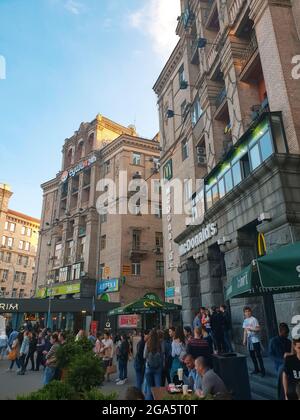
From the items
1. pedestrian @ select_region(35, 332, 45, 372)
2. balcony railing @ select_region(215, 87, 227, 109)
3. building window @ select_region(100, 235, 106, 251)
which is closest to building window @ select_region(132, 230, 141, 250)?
building window @ select_region(100, 235, 106, 251)

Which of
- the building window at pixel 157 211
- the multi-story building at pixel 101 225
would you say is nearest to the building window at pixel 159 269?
the multi-story building at pixel 101 225

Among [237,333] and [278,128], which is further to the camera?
[237,333]

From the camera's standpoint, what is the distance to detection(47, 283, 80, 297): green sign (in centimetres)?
3788

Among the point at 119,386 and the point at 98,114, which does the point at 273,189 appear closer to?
the point at 119,386

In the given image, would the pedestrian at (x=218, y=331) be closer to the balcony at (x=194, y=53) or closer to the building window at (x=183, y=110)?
the building window at (x=183, y=110)

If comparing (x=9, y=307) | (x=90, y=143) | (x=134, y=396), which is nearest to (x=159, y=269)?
(x=9, y=307)

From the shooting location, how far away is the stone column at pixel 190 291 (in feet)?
57.6

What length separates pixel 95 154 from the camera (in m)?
44.2

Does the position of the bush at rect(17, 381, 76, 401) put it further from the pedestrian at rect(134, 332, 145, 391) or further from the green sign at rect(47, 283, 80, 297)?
the green sign at rect(47, 283, 80, 297)

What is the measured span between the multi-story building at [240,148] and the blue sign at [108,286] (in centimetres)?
1076

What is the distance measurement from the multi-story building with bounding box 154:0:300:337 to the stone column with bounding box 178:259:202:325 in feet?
0.19
